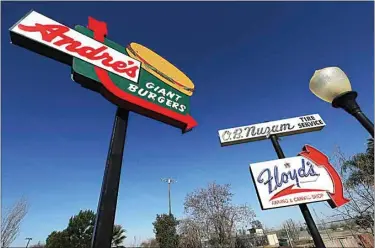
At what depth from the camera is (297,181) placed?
5.00 meters

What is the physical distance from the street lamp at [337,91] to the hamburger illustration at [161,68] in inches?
115

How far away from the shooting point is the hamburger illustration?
5.15 m

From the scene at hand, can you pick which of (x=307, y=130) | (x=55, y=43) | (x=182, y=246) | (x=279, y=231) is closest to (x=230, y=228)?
(x=182, y=246)

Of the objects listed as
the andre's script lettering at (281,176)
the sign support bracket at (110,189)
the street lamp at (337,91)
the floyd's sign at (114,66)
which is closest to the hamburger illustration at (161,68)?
the floyd's sign at (114,66)

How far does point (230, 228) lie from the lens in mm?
23672

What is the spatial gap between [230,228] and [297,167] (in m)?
21.1

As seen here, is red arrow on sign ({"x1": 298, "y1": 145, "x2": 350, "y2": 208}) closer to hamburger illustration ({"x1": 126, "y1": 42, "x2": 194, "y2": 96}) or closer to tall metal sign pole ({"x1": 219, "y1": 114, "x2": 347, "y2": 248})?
tall metal sign pole ({"x1": 219, "y1": 114, "x2": 347, "y2": 248})

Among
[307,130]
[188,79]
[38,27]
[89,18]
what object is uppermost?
[89,18]

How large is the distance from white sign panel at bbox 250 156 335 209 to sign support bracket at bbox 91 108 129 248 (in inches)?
117

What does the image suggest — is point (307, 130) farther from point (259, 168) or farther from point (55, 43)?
point (55, 43)

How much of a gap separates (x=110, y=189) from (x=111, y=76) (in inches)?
83.7

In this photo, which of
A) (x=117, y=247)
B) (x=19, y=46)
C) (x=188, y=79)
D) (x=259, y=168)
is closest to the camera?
(x=19, y=46)

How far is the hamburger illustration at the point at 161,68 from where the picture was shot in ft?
16.9

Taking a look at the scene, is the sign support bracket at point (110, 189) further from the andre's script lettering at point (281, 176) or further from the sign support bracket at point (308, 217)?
the sign support bracket at point (308, 217)
